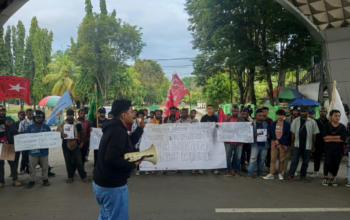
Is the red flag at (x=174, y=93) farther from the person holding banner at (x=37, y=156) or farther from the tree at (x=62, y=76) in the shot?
the tree at (x=62, y=76)

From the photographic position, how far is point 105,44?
26281 mm

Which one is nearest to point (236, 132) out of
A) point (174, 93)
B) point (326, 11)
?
point (174, 93)

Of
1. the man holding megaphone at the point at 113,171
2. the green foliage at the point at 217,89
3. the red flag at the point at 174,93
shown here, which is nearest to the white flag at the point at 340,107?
the red flag at the point at 174,93

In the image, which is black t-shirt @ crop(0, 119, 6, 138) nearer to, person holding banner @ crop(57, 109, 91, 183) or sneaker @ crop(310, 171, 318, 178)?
person holding banner @ crop(57, 109, 91, 183)

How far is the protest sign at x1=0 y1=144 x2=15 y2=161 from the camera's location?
18.0 ft

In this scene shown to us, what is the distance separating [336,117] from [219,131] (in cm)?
261

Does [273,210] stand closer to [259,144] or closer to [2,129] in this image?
[259,144]

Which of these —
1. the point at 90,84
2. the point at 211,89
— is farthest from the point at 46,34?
the point at 211,89

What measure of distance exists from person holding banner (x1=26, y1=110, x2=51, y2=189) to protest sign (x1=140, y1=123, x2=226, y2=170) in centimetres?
226

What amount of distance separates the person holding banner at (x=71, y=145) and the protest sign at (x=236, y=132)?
139 inches

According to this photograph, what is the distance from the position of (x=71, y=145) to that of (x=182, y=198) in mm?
2978

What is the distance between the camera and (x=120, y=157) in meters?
2.31

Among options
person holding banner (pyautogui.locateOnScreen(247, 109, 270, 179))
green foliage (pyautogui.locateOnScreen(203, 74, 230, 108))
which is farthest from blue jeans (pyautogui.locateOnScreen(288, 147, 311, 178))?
green foliage (pyautogui.locateOnScreen(203, 74, 230, 108))

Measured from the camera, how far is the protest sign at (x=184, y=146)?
621 cm
